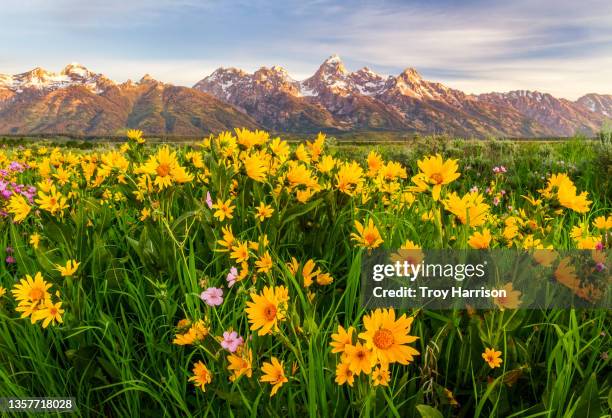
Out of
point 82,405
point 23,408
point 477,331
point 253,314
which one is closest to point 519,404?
point 477,331

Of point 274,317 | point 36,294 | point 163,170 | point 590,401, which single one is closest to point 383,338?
point 274,317

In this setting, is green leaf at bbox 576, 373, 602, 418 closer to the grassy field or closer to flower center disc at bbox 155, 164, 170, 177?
the grassy field

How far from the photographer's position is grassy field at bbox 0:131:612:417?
4.45 ft

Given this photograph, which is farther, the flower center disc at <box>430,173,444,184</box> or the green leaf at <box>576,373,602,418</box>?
the flower center disc at <box>430,173,444,184</box>

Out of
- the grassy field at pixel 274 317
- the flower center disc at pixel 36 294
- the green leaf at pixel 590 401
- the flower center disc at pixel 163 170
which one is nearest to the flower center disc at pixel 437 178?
the grassy field at pixel 274 317

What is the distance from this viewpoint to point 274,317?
1.23 m

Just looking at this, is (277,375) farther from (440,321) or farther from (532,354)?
(532,354)

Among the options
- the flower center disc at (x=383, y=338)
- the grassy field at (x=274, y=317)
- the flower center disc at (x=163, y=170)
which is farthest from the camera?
the flower center disc at (x=163, y=170)

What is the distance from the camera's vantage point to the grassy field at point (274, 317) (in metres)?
1.36

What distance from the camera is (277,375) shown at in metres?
1.26

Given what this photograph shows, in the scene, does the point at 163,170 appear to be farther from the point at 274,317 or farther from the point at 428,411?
the point at 428,411

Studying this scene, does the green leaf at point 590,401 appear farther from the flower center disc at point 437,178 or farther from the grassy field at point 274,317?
the flower center disc at point 437,178

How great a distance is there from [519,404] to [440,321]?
382mm

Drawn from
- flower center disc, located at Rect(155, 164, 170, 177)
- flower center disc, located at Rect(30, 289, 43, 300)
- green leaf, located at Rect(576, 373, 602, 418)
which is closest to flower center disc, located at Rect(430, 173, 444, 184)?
green leaf, located at Rect(576, 373, 602, 418)
